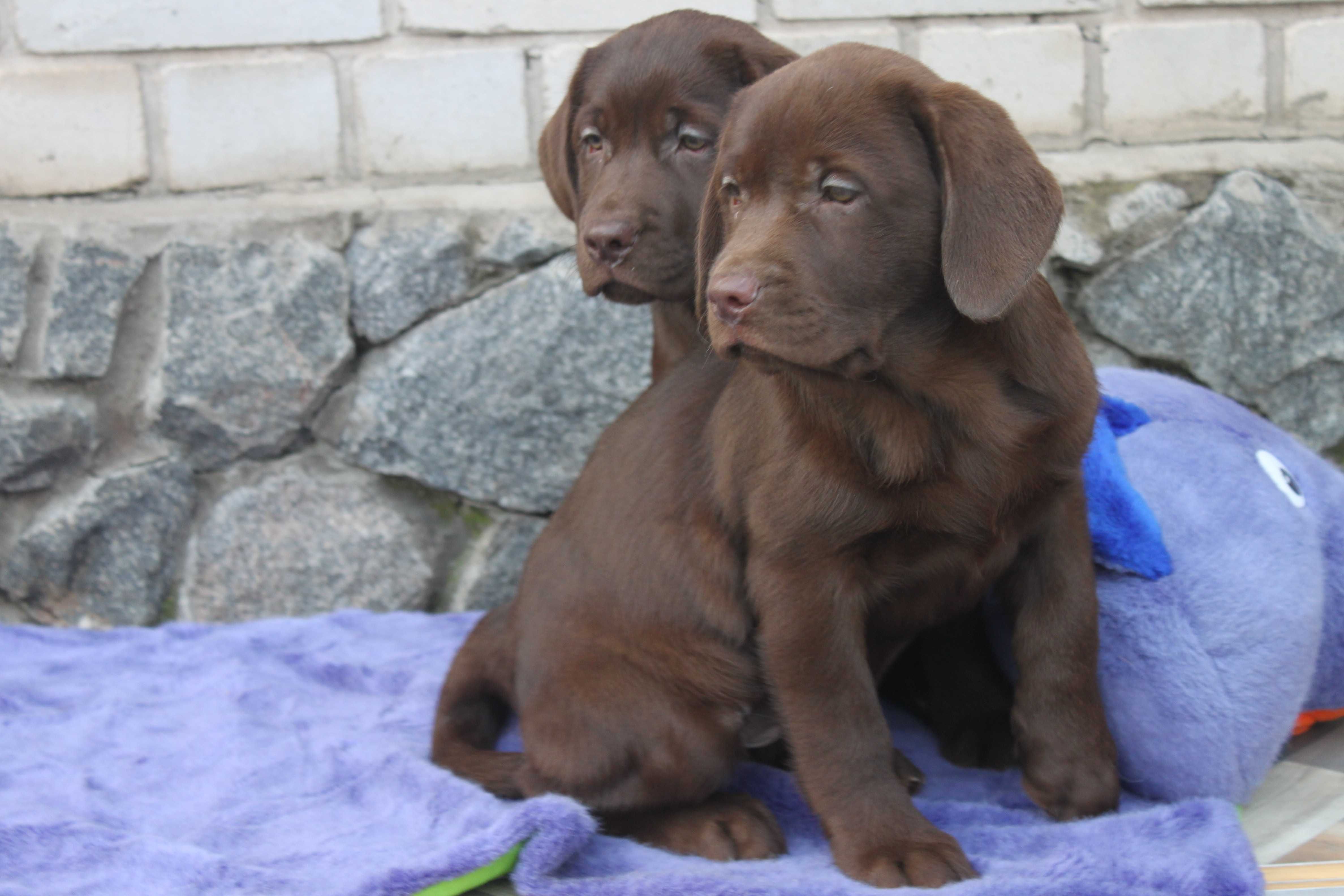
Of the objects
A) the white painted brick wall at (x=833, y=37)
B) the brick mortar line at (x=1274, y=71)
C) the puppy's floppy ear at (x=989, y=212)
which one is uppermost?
the white painted brick wall at (x=833, y=37)

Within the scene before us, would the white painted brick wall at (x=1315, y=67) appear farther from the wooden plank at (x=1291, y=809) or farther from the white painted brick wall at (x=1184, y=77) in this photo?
the wooden plank at (x=1291, y=809)

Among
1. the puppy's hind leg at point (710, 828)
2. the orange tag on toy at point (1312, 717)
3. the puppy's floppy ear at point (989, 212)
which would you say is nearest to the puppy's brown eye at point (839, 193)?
the puppy's floppy ear at point (989, 212)

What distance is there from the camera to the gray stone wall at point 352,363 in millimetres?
3285

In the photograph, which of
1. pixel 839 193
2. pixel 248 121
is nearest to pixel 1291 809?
pixel 839 193

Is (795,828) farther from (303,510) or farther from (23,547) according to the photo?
(23,547)

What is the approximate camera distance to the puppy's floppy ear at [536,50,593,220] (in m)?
2.74

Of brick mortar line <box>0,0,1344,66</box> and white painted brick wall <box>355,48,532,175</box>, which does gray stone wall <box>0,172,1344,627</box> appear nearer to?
white painted brick wall <box>355,48,532,175</box>

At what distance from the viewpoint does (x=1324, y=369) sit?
3.33m

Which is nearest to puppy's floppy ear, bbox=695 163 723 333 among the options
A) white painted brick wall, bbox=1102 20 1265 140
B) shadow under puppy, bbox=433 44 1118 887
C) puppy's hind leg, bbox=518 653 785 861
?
shadow under puppy, bbox=433 44 1118 887

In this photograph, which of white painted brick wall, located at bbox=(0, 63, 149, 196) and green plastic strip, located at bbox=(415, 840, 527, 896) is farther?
white painted brick wall, located at bbox=(0, 63, 149, 196)

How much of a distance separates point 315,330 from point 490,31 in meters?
0.91

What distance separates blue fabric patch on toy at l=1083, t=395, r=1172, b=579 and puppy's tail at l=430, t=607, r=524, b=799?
1100 millimetres

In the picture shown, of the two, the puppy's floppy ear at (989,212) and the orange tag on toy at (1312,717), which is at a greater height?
the puppy's floppy ear at (989,212)

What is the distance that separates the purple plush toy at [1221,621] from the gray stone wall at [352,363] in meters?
1.03
